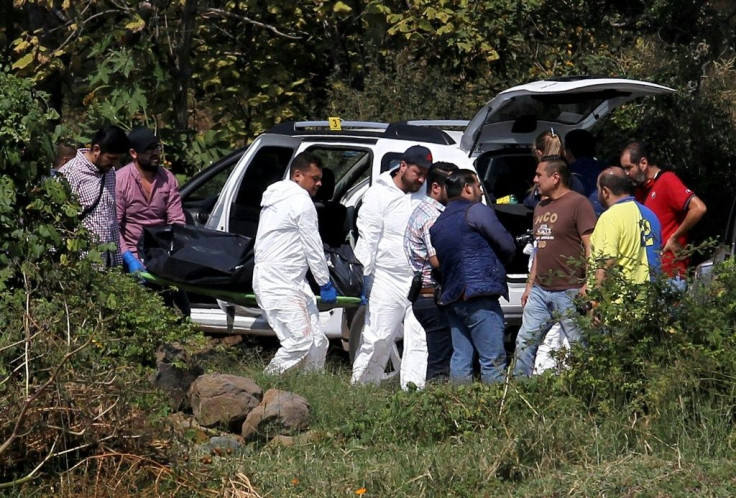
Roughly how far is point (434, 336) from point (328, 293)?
827 mm

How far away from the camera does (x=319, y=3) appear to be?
549 inches

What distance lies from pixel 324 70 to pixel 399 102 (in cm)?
253

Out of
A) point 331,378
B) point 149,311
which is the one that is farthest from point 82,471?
point 331,378

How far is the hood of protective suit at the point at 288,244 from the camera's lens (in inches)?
341

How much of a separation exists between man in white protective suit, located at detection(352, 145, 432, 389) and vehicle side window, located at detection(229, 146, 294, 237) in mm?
1502

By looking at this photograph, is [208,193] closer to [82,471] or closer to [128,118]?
[128,118]

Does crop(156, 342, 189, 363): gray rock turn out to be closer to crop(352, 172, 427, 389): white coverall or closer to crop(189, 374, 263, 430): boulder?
crop(189, 374, 263, 430): boulder

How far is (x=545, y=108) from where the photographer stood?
971cm

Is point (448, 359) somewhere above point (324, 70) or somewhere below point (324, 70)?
below

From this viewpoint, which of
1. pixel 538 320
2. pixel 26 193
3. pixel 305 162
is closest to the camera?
pixel 26 193

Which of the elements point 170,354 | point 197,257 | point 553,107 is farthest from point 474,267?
point 553,107

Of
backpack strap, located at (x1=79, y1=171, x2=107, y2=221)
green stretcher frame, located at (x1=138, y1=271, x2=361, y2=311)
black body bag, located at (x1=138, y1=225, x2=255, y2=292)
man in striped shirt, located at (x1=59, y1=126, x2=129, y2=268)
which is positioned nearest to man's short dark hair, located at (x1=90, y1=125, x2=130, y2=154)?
man in striped shirt, located at (x1=59, y1=126, x2=129, y2=268)

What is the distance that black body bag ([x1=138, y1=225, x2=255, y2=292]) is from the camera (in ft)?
29.1

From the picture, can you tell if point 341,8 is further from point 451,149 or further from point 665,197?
point 665,197
